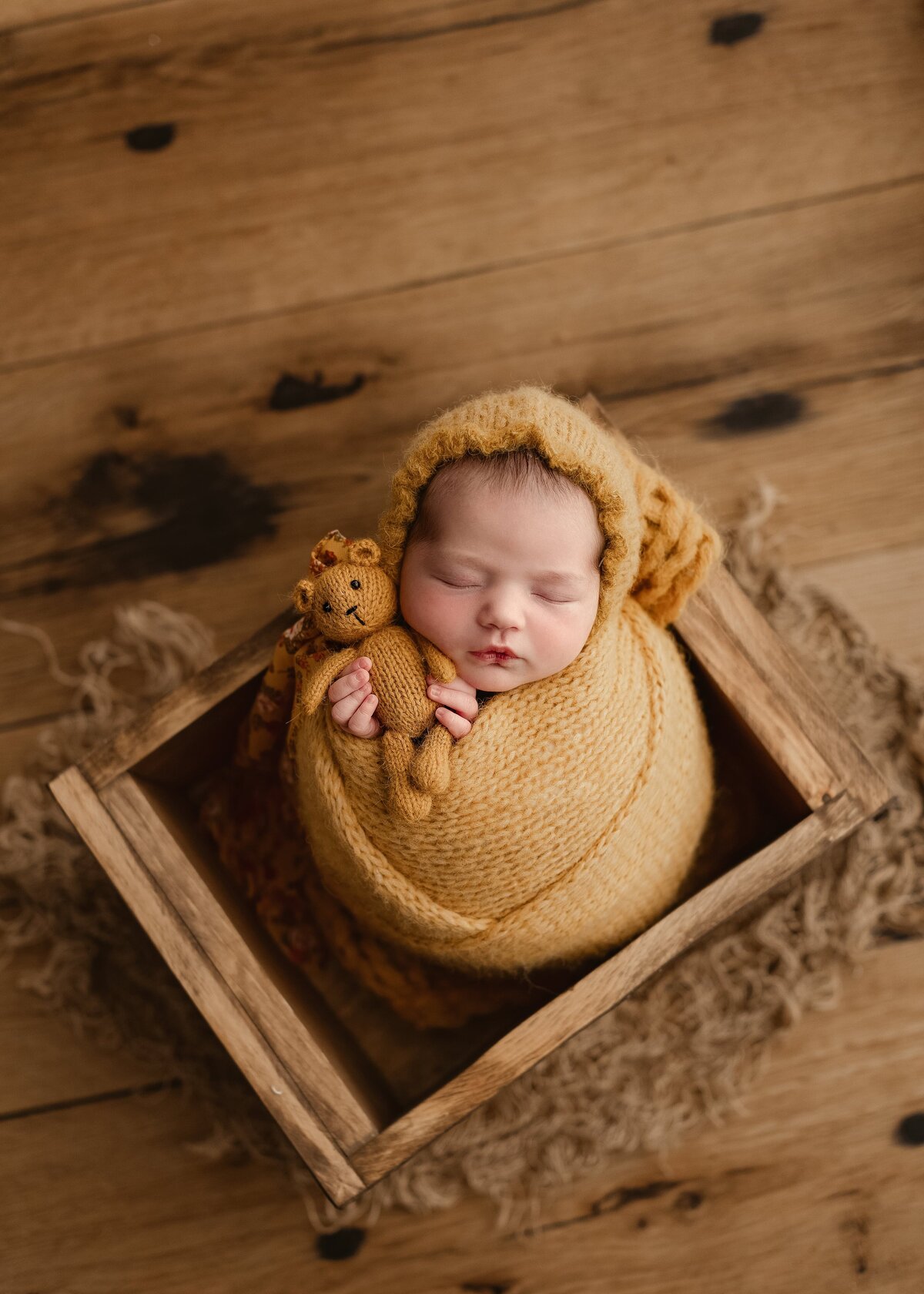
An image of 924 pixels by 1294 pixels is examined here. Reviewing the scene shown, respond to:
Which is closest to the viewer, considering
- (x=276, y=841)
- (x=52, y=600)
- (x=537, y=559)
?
(x=537, y=559)

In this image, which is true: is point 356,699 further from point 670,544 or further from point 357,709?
point 670,544

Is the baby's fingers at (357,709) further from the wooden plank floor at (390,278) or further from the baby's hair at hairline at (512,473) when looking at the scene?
the wooden plank floor at (390,278)

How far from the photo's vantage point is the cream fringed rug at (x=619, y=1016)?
38.3 inches

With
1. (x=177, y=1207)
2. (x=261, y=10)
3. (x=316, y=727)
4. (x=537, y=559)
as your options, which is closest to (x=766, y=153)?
(x=261, y=10)

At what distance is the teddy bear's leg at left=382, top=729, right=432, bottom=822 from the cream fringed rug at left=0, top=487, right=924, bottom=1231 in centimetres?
42

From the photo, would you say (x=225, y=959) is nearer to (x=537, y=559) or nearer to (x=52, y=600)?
(x=537, y=559)

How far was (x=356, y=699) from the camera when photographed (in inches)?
27.1

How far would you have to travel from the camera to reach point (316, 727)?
745 millimetres

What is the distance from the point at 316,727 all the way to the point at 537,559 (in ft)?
0.72

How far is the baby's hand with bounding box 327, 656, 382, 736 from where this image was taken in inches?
27.2

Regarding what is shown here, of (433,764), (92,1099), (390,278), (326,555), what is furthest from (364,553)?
(92,1099)

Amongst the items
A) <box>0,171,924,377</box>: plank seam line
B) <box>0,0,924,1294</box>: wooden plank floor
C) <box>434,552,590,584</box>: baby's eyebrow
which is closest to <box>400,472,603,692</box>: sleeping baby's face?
<box>434,552,590,584</box>: baby's eyebrow

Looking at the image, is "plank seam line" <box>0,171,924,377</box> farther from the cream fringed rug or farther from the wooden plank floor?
the cream fringed rug

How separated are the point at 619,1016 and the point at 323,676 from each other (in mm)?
514
